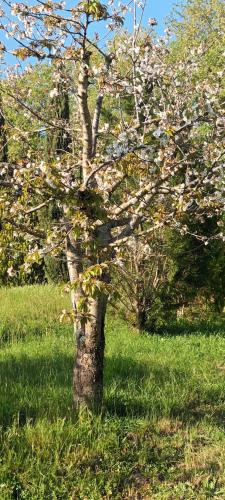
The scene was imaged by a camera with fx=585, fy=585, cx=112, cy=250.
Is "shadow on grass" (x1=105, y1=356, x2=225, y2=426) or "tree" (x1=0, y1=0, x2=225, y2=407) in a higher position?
"tree" (x1=0, y1=0, x2=225, y2=407)

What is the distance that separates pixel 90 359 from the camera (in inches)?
194

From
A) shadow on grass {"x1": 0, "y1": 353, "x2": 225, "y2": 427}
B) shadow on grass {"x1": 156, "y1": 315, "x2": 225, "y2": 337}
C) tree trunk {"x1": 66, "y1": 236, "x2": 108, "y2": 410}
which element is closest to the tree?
tree trunk {"x1": 66, "y1": 236, "x2": 108, "y2": 410}

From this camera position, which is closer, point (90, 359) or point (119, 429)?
point (119, 429)

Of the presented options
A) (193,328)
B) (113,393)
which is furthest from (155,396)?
(193,328)

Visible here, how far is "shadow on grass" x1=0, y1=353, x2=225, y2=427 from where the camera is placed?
5117mm

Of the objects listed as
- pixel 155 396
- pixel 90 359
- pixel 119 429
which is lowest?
pixel 119 429

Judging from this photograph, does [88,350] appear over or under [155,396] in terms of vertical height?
over

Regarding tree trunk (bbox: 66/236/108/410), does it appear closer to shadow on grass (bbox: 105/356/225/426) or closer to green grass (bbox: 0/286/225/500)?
green grass (bbox: 0/286/225/500)

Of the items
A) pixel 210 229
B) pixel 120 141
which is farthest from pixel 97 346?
pixel 210 229

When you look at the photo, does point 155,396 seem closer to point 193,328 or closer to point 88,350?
point 88,350

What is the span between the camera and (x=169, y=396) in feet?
18.8

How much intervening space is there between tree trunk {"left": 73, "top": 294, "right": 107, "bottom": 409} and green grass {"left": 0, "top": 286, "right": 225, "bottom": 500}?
0.57 feet

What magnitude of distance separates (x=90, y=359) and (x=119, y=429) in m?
0.61

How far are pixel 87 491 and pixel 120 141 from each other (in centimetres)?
242
